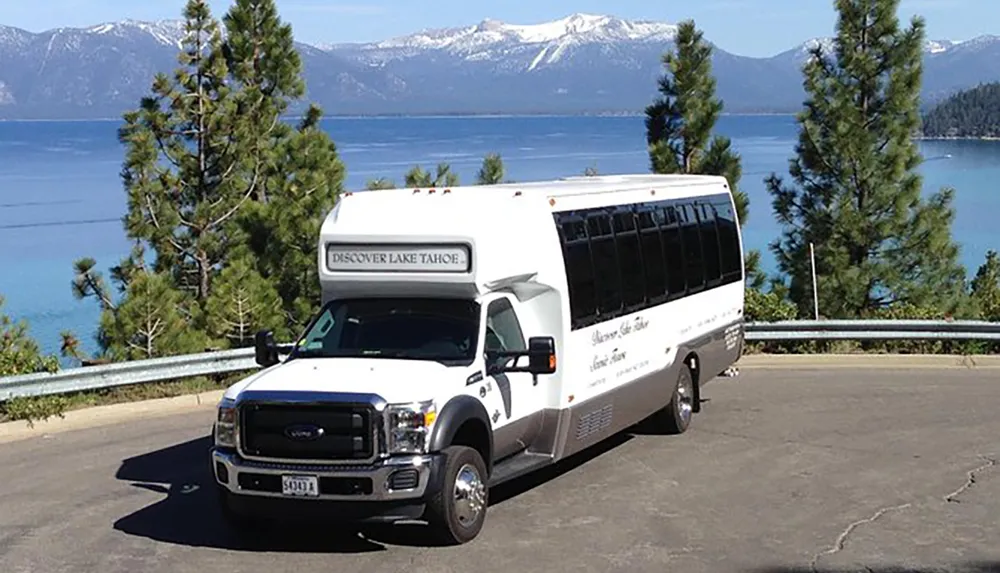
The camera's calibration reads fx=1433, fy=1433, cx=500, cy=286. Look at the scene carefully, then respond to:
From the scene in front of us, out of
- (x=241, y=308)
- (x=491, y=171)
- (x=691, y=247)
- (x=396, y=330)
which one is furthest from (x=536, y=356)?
(x=491, y=171)

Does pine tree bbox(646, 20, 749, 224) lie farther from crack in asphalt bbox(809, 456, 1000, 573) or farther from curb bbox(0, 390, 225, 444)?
crack in asphalt bbox(809, 456, 1000, 573)

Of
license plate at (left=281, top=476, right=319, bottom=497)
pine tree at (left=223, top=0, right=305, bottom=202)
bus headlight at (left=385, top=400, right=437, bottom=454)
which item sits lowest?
license plate at (left=281, top=476, right=319, bottom=497)

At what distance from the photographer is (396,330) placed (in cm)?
1082

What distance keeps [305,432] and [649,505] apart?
2998 millimetres

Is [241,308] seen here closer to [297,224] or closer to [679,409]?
[297,224]

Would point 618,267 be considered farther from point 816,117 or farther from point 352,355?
point 816,117

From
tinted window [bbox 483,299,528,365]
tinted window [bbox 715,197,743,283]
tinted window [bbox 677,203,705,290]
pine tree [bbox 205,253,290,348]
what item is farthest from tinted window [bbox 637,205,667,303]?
pine tree [bbox 205,253,290,348]

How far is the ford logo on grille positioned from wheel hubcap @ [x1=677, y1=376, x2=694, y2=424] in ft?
18.1

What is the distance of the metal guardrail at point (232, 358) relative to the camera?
15.1 metres

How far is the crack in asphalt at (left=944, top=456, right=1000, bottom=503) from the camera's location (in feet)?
36.8

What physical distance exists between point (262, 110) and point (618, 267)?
15.9m

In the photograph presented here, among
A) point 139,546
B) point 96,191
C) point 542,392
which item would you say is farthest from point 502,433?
point 96,191

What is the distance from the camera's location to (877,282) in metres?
27.3

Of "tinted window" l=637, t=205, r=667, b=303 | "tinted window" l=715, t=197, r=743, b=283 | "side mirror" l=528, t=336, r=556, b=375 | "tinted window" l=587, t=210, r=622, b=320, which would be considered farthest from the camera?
"tinted window" l=715, t=197, r=743, b=283
